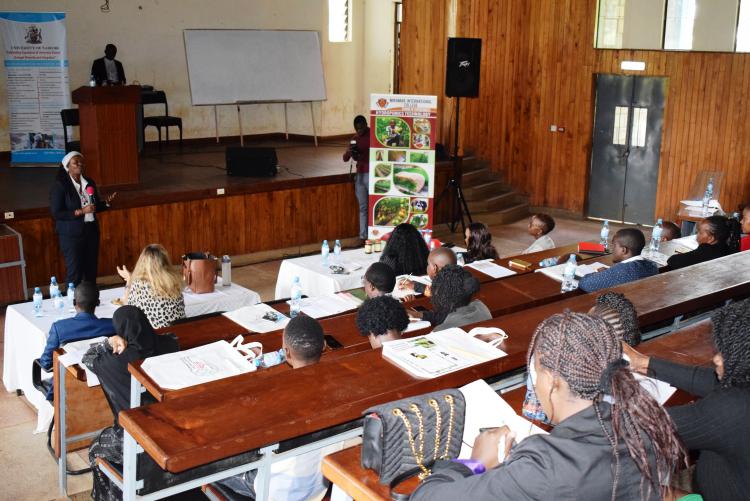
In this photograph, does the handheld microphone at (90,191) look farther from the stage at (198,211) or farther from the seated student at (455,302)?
the seated student at (455,302)

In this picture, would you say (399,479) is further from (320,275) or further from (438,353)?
(320,275)

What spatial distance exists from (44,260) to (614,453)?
767cm

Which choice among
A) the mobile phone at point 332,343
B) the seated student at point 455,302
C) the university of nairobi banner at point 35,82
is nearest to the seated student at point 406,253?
the seated student at point 455,302

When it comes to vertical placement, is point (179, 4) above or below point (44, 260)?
above

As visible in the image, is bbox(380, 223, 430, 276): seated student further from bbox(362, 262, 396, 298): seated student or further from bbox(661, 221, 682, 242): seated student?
bbox(661, 221, 682, 242): seated student

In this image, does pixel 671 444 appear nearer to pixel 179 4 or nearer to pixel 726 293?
pixel 726 293

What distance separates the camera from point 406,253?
6715mm

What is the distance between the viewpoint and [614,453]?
2031 mm

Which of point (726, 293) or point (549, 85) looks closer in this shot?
point (726, 293)

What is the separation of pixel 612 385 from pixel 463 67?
9203mm

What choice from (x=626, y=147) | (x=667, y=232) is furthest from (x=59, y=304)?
(x=626, y=147)

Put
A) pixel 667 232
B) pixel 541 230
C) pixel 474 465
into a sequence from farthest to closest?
1. pixel 667 232
2. pixel 541 230
3. pixel 474 465

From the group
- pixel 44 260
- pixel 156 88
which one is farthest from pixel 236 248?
pixel 156 88

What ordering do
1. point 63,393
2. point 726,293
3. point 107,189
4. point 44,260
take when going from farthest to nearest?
point 107,189, point 44,260, point 63,393, point 726,293
